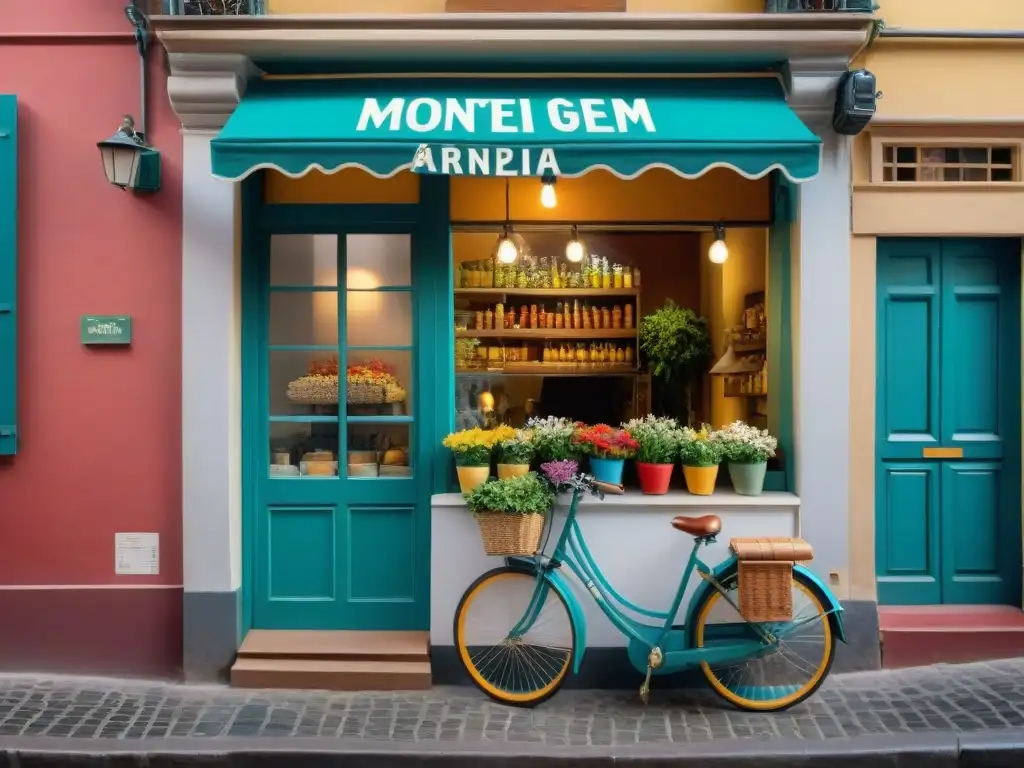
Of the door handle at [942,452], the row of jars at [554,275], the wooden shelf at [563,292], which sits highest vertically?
the row of jars at [554,275]

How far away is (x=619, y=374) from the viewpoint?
7590mm

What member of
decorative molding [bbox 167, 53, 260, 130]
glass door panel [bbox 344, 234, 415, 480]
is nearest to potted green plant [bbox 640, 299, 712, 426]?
glass door panel [bbox 344, 234, 415, 480]

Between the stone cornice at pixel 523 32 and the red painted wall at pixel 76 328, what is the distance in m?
0.74

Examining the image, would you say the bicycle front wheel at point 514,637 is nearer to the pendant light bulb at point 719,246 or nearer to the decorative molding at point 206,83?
the pendant light bulb at point 719,246

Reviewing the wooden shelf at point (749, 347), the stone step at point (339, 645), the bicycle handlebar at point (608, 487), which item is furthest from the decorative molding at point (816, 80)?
the stone step at point (339, 645)

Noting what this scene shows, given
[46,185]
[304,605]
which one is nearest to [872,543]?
[304,605]

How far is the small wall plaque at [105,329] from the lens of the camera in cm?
618

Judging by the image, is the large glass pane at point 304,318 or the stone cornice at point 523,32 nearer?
the stone cornice at point 523,32

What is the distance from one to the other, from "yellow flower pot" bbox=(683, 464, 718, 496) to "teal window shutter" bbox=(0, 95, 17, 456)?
15.1 feet

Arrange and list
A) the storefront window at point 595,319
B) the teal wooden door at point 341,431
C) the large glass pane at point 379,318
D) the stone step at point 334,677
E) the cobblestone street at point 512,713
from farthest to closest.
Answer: the storefront window at point 595,319, the large glass pane at point 379,318, the teal wooden door at point 341,431, the stone step at point 334,677, the cobblestone street at point 512,713

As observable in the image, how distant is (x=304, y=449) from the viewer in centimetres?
656

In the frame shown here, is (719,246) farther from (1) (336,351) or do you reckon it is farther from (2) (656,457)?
(1) (336,351)

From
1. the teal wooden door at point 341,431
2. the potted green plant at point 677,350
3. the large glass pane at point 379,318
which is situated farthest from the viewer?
the potted green plant at point 677,350

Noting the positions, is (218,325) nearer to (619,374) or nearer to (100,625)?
(100,625)
